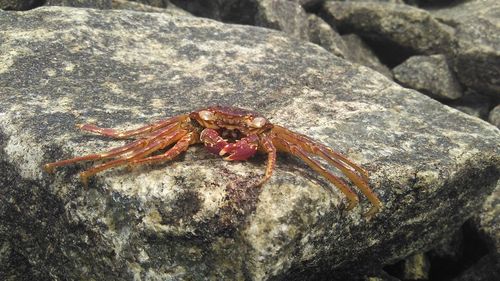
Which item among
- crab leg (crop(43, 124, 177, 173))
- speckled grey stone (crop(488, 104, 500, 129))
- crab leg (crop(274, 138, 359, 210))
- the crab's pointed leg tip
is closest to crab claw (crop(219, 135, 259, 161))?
crab leg (crop(274, 138, 359, 210))

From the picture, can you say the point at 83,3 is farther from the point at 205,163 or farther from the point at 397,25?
the point at 397,25

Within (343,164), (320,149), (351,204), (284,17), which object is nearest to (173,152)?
(320,149)

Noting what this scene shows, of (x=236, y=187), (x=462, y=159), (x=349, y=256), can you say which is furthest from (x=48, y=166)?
(x=462, y=159)

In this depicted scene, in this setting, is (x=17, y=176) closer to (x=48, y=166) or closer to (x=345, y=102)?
(x=48, y=166)

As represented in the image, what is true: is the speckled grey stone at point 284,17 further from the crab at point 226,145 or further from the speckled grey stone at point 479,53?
the crab at point 226,145

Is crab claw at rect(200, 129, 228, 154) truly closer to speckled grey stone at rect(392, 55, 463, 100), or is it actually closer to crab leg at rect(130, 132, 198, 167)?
crab leg at rect(130, 132, 198, 167)
